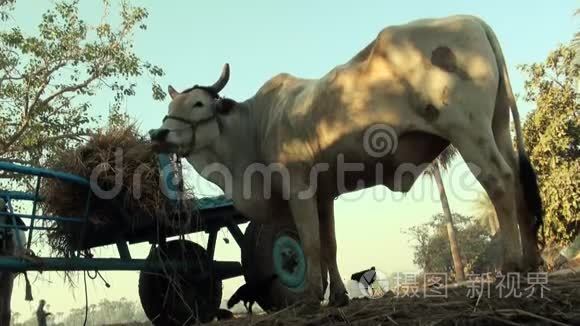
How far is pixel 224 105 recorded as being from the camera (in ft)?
16.5

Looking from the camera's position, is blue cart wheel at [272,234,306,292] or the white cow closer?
the white cow

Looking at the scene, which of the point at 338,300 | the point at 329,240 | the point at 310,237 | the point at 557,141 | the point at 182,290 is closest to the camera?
the point at 338,300

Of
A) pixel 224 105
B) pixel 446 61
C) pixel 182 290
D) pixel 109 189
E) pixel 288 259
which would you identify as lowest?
pixel 182 290

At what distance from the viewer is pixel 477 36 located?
380cm

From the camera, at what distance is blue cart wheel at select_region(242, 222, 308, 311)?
5.52 metres

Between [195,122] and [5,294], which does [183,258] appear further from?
[5,294]

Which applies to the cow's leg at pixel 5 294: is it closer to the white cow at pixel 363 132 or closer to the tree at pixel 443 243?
the white cow at pixel 363 132

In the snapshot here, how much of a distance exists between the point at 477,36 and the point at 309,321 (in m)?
1.96

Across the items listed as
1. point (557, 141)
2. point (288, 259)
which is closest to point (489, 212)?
point (557, 141)

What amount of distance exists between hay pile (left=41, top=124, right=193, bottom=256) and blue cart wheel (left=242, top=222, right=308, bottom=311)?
0.74 m

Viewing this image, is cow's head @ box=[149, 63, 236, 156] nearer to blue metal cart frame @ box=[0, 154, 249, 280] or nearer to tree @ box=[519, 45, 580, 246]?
blue metal cart frame @ box=[0, 154, 249, 280]

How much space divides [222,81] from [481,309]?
3.07 metres

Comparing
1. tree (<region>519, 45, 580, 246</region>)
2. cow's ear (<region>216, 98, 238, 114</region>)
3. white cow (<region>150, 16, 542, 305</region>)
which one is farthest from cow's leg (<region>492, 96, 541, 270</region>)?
tree (<region>519, 45, 580, 246</region>)

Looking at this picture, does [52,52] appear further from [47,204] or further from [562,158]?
[562,158]
